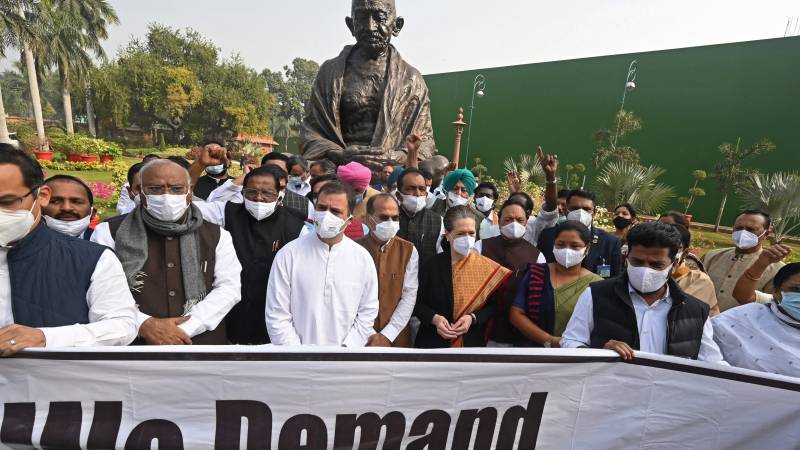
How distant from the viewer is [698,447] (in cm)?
211

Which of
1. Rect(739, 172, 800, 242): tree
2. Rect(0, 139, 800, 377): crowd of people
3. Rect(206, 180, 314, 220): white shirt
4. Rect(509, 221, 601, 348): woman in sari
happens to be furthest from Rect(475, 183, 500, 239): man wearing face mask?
Rect(739, 172, 800, 242): tree

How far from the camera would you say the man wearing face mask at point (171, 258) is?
2225 millimetres

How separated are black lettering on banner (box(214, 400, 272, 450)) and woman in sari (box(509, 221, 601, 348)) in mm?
1499

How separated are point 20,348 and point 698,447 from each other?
2904mm

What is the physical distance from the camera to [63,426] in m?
1.79

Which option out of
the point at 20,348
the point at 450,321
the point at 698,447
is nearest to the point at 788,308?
the point at 698,447

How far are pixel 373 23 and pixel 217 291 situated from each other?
574 centimetres

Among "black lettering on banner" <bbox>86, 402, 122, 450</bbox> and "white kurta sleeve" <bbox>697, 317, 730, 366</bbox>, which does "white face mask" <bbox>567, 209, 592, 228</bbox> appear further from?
"black lettering on banner" <bbox>86, 402, 122, 450</bbox>

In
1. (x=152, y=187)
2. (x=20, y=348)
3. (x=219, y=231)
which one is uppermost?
(x=152, y=187)

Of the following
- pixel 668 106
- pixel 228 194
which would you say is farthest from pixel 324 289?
pixel 668 106

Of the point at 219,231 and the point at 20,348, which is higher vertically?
the point at 219,231

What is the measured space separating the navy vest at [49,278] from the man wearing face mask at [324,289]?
2.94 ft

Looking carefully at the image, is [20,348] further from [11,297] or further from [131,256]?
[131,256]

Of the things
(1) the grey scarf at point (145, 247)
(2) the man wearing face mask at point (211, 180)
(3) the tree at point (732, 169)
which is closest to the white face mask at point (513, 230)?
(1) the grey scarf at point (145, 247)
